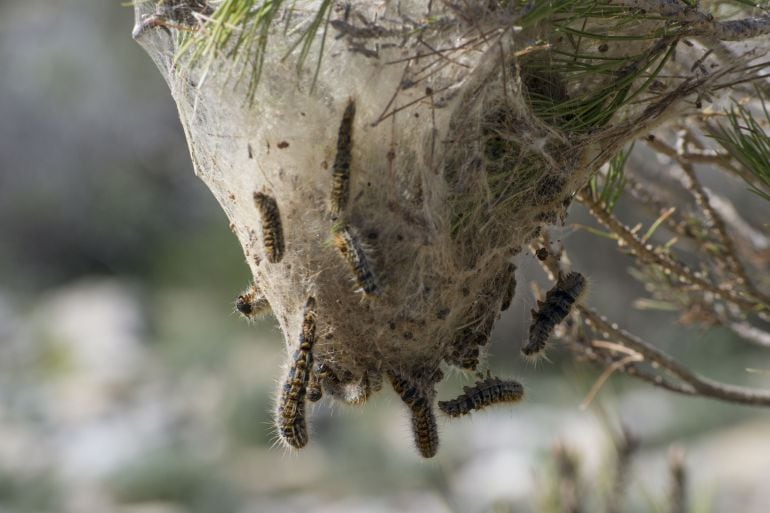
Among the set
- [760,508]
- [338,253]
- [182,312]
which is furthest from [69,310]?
[338,253]

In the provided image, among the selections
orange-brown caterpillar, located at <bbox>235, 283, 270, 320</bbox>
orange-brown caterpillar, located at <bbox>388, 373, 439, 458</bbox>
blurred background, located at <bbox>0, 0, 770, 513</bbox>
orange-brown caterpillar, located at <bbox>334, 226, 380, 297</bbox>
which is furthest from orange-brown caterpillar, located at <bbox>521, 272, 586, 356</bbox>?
blurred background, located at <bbox>0, 0, 770, 513</bbox>

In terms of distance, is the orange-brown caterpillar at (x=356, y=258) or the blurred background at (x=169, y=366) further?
the blurred background at (x=169, y=366)

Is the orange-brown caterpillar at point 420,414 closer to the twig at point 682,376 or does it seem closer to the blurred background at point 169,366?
the twig at point 682,376

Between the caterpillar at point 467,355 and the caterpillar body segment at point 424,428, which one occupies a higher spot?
the caterpillar at point 467,355

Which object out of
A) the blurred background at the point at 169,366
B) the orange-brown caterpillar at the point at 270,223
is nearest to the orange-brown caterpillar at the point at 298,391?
the orange-brown caterpillar at the point at 270,223

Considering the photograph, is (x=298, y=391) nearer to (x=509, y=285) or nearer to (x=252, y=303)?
(x=252, y=303)

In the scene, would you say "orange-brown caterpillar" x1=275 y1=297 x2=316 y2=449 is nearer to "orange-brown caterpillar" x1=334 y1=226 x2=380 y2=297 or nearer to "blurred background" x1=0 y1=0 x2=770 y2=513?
"orange-brown caterpillar" x1=334 y1=226 x2=380 y2=297

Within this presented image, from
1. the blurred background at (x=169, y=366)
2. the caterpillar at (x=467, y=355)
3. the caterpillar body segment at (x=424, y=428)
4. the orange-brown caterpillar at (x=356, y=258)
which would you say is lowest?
the blurred background at (x=169, y=366)
